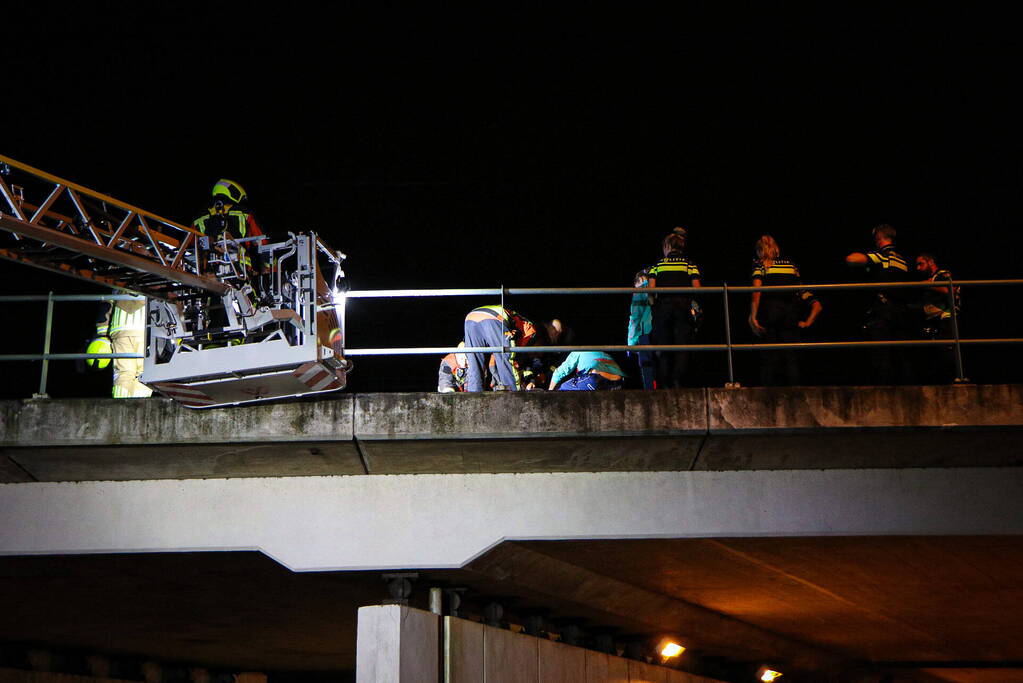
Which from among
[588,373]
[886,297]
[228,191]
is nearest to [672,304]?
[588,373]

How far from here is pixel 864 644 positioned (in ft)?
61.9

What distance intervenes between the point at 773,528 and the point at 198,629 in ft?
31.3

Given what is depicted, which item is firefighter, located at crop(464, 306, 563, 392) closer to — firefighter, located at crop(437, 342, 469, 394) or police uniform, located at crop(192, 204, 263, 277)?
firefighter, located at crop(437, 342, 469, 394)

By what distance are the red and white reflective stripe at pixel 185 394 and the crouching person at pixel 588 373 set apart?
4.26 m

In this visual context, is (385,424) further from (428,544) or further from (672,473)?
(672,473)

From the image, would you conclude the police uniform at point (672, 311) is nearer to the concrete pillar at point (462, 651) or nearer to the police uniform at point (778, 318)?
the police uniform at point (778, 318)

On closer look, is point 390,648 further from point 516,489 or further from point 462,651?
point 516,489

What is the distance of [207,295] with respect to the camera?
34.0 ft

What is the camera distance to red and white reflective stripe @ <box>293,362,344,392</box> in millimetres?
9734

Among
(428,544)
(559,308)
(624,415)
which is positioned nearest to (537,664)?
(428,544)

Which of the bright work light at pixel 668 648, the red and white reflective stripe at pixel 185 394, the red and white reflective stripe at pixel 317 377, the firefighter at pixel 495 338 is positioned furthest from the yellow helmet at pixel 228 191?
the bright work light at pixel 668 648

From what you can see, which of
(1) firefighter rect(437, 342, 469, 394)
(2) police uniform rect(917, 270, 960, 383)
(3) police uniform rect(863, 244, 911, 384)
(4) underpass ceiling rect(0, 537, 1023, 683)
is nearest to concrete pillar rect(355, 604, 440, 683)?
(4) underpass ceiling rect(0, 537, 1023, 683)

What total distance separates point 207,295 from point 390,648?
347 centimetres

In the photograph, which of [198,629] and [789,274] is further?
[198,629]
